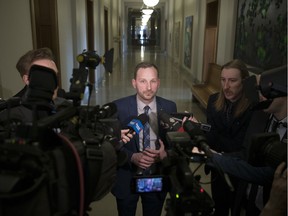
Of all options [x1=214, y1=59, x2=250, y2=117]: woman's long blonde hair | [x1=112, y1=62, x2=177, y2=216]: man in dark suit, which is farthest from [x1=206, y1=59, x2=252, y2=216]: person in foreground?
[x1=112, y1=62, x2=177, y2=216]: man in dark suit

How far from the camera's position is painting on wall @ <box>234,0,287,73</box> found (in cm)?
327

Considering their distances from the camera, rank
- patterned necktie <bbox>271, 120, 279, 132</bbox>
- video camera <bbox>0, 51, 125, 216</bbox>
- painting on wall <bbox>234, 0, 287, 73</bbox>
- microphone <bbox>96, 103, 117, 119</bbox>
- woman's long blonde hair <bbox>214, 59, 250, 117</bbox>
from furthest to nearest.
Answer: painting on wall <bbox>234, 0, 287, 73</bbox> < woman's long blonde hair <bbox>214, 59, 250, 117</bbox> < patterned necktie <bbox>271, 120, 279, 132</bbox> < microphone <bbox>96, 103, 117, 119</bbox> < video camera <bbox>0, 51, 125, 216</bbox>

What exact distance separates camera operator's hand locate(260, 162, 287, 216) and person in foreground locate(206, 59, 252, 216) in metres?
0.79

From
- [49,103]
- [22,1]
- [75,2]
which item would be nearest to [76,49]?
[75,2]

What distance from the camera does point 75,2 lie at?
17.0 feet

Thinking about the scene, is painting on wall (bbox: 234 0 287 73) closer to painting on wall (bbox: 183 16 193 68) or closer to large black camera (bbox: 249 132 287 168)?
large black camera (bbox: 249 132 287 168)

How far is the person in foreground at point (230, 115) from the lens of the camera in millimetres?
1845

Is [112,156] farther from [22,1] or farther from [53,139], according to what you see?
[22,1]

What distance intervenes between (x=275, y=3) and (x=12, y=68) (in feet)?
10.9

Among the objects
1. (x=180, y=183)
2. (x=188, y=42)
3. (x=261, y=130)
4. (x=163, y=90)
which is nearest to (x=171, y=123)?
(x=180, y=183)

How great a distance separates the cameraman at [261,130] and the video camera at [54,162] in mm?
449

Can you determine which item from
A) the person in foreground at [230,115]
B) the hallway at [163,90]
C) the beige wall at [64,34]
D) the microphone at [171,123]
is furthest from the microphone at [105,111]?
the hallway at [163,90]

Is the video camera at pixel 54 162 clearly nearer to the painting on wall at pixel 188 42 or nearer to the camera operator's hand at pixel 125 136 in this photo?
the camera operator's hand at pixel 125 136

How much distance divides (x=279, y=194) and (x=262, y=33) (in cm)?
326
